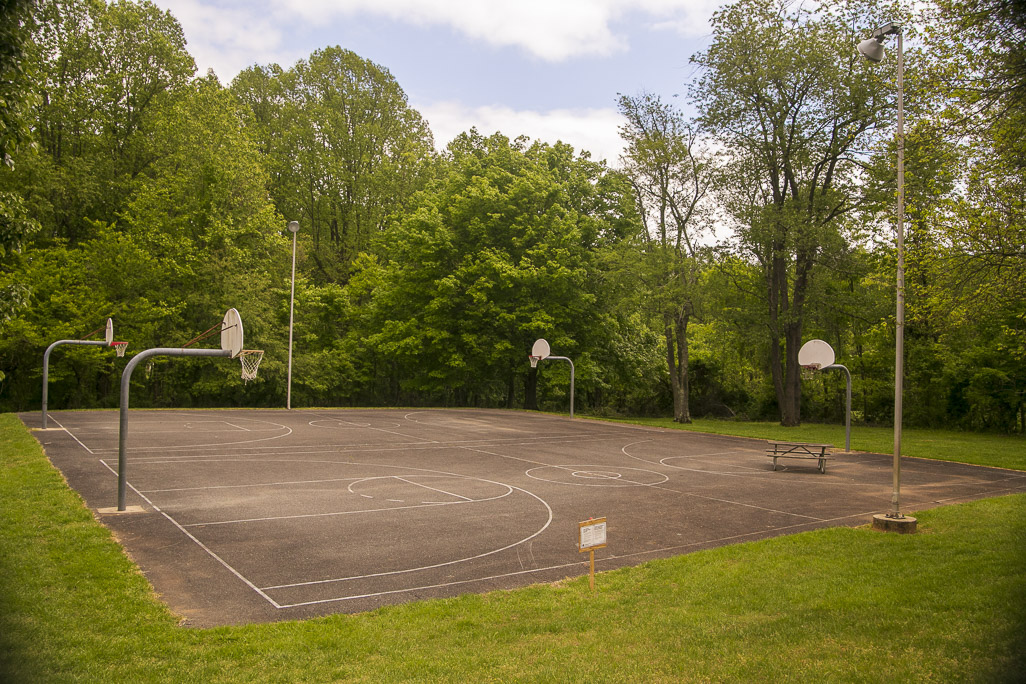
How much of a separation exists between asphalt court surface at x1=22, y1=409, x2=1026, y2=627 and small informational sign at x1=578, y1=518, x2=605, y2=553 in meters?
1.16

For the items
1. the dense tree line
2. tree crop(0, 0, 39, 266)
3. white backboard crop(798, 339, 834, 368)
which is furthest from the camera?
the dense tree line

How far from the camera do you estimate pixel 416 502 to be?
11.7 metres

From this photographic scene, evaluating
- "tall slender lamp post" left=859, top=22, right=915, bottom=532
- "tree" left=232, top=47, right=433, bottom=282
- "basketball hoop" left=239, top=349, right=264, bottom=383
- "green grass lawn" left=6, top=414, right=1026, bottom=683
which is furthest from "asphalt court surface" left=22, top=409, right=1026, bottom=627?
"tree" left=232, top=47, right=433, bottom=282

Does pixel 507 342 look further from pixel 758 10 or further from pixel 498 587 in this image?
pixel 498 587

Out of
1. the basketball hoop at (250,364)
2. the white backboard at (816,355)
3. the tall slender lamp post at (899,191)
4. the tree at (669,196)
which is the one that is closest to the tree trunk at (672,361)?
the tree at (669,196)

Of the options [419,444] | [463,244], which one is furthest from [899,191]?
[463,244]

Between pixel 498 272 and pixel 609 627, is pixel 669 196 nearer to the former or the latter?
pixel 498 272

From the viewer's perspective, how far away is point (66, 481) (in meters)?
12.3

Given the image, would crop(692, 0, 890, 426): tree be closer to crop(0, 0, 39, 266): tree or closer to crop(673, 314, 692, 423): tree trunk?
crop(673, 314, 692, 423): tree trunk

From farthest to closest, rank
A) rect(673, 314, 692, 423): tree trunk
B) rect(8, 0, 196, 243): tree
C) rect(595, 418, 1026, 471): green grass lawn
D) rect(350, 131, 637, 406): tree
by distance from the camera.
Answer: rect(350, 131, 637, 406): tree
rect(8, 0, 196, 243): tree
rect(673, 314, 692, 423): tree trunk
rect(595, 418, 1026, 471): green grass lawn

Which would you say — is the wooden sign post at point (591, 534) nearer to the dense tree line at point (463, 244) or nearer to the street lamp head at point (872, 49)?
the street lamp head at point (872, 49)

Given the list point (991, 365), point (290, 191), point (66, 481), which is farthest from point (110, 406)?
point (991, 365)

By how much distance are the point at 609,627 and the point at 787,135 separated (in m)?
27.4

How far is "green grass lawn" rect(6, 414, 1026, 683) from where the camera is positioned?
14.4 feet
